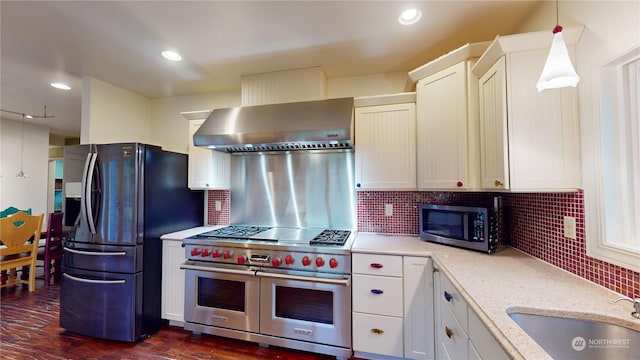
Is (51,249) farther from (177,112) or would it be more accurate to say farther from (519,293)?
(519,293)

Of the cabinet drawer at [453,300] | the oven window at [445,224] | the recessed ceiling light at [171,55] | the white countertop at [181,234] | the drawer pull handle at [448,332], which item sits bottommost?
the drawer pull handle at [448,332]

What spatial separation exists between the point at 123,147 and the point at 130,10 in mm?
1088

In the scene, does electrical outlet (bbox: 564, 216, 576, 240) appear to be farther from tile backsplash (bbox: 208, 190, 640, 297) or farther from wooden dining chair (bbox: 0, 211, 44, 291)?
wooden dining chair (bbox: 0, 211, 44, 291)

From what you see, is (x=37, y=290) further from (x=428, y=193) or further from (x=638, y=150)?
(x=638, y=150)

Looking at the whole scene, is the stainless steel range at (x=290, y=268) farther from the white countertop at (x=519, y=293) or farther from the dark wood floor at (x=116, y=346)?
the white countertop at (x=519, y=293)

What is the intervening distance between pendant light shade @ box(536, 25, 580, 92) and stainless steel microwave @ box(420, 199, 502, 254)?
0.94m

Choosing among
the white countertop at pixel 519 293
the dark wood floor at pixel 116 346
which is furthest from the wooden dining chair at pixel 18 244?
the white countertop at pixel 519 293

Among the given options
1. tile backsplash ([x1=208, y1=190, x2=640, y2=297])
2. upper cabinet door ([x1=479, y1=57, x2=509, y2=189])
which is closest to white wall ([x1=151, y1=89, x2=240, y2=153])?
tile backsplash ([x1=208, y1=190, x2=640, y2=297])

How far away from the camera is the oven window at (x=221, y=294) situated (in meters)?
2.13

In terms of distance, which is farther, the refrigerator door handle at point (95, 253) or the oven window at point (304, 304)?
the refrigerator door handle at point (95, 253)

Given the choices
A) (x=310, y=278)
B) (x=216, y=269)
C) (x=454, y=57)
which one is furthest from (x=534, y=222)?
(x=216, y=269)

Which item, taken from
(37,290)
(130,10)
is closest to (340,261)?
(130,10)

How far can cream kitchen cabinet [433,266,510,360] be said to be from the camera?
0.92 metres

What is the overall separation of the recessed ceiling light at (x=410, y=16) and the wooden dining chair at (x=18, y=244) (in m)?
4.71
